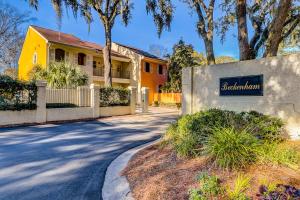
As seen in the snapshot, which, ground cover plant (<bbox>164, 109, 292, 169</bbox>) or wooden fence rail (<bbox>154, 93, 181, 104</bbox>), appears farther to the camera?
wooden fence rail (<bbox>154, 93, 181, 104</bbox>)

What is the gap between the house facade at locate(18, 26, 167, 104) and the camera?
81.9 ft

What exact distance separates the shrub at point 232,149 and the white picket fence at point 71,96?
12.2 metres

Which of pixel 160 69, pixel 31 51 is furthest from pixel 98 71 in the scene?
pixel 160 69

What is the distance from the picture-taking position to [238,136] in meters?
4.54

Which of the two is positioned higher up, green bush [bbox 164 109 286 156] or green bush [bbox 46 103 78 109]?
green bush [bbox 46 103 78 109]

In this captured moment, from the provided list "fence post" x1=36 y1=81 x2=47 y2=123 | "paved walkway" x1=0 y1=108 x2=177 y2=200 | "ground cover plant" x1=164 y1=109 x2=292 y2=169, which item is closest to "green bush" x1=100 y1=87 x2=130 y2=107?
"fence post" x1=36 y1=81 x2=47 y2=123

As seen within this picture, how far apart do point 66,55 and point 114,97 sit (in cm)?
996

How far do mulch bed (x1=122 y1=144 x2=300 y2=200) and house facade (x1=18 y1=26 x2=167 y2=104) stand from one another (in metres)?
20.7

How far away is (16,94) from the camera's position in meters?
13.2

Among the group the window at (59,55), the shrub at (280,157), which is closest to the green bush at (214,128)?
the shrub at (280,157)

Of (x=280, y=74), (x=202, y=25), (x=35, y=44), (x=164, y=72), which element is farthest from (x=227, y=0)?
(x=164, y=72)

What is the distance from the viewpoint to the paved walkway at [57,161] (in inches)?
175

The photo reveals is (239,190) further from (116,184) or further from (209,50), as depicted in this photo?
(209,50)

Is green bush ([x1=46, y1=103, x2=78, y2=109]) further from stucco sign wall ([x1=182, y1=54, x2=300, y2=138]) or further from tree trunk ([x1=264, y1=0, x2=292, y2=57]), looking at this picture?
tree trunk ([x1=264, y1=0, x2=292, y2=57])
